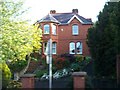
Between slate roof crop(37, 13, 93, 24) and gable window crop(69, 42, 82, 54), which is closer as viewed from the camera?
slate roof crop(37, 13, 93, 24)

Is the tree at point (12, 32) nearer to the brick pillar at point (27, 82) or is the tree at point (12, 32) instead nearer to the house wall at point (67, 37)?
the brick pillar at point (27, 82)

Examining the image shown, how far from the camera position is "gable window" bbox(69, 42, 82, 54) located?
46.0m

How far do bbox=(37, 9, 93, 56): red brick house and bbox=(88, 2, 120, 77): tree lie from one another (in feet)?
50.4

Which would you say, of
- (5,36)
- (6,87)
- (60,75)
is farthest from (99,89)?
(60,75)

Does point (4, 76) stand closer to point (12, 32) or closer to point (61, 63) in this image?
point (12, 32)

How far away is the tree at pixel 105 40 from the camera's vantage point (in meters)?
24.8

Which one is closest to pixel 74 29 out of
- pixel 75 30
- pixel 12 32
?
pixel 75 30

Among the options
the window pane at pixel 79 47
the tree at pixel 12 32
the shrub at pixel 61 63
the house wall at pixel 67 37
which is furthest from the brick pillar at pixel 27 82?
the window pane at pixel 79 47

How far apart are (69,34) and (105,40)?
19129mm

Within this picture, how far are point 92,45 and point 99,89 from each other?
9659mm

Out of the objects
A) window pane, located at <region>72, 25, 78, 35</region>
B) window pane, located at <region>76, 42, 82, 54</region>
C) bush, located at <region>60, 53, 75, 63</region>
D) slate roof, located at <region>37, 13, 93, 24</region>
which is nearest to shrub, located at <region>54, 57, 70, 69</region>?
bush, located at <region>60, 53, 75, 63</region>

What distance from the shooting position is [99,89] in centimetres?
2016

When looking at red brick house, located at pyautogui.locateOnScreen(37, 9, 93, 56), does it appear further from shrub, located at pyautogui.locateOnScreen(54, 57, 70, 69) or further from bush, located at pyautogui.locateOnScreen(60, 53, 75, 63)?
shrub, located at pyautogui.locateOnScreen(54, 57, 70, 69)

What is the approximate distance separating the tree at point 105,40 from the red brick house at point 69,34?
1537 centimetres
